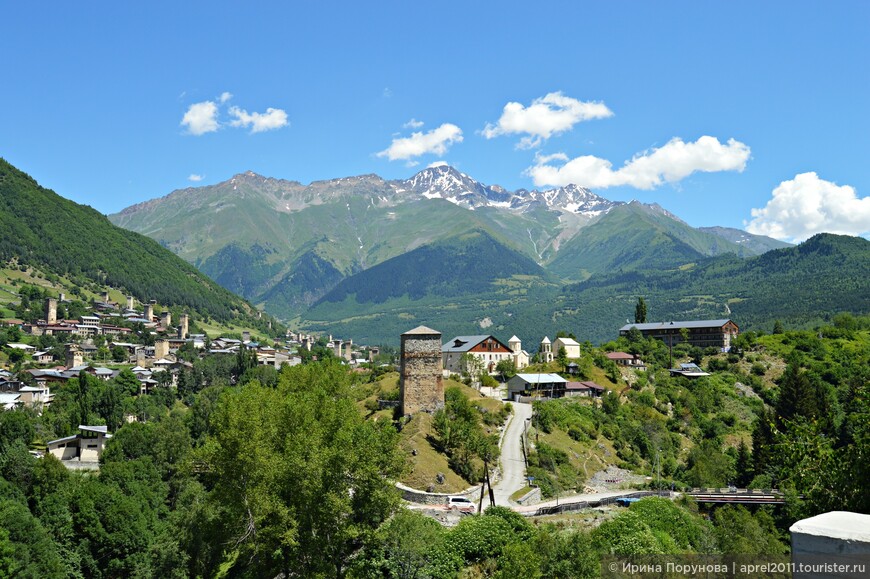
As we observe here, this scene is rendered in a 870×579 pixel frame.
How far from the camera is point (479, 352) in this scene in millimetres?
104375

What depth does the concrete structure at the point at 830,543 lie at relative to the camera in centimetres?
833

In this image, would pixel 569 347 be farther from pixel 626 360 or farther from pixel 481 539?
pixel 481 539

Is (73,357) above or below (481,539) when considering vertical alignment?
above

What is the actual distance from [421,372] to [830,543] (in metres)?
52.8

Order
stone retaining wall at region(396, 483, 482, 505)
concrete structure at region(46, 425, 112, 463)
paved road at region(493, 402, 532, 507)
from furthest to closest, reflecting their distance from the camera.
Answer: concrete structure at region(46, 425, 112, 463)
paved road at region(493, 402, 532, 507)
stone retaining wall at region(396, 483, 482, 505)

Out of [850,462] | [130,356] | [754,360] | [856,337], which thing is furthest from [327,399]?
[130,356]

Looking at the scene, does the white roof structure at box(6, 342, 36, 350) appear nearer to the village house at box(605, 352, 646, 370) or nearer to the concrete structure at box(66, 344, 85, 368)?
the concrete structure at box(66, 344, 85, 368)

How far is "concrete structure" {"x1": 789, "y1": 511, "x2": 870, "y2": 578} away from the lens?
328 inches

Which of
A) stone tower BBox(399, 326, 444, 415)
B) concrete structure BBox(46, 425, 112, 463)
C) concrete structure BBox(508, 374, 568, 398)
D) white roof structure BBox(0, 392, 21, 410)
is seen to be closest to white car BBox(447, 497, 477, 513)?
stone tower BBox(399, 326, 444, 415)

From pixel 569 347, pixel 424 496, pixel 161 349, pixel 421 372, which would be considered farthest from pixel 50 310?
pixel 424 496

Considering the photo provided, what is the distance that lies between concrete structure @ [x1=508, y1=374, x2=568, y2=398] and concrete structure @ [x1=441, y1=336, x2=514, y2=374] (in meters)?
11.5

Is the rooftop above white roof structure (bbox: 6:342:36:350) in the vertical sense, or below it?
above

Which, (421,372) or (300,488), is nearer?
(300,488)

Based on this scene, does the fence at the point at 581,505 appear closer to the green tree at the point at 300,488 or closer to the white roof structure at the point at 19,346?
the green tree at the point at 300,488
